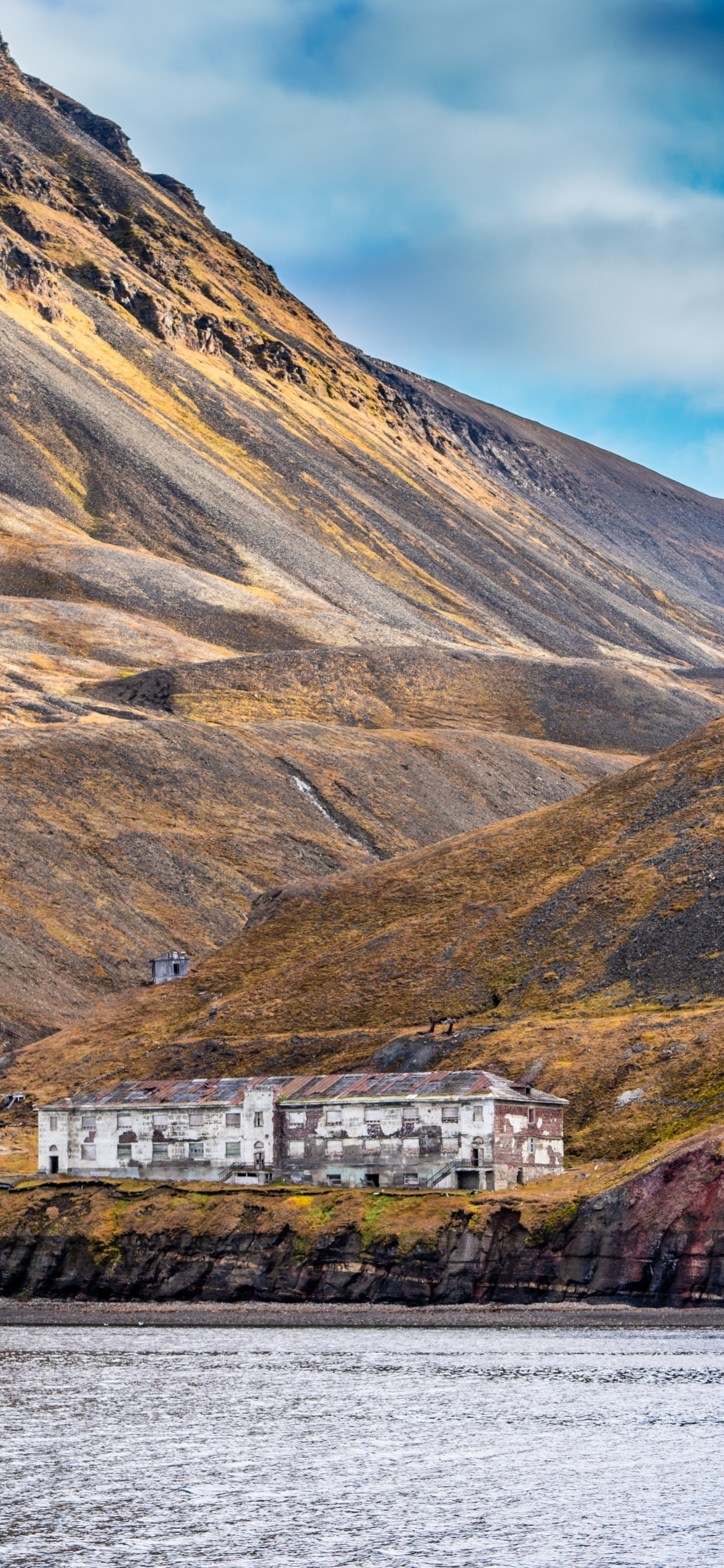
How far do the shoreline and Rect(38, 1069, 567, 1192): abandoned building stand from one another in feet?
34.3

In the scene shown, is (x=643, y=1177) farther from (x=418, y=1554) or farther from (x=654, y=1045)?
(x=418, y=1554)

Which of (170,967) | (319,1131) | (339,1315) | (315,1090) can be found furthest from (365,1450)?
(170,967)

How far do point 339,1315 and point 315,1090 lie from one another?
18263mm

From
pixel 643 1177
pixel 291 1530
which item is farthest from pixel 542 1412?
pixel 643 1177

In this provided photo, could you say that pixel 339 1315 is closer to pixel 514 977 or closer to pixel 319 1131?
pixel 319 1131

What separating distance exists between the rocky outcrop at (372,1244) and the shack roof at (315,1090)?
609cm

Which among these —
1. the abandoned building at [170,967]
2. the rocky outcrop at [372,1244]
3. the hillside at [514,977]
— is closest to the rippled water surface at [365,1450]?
the rocky outcrop at [372,1244]

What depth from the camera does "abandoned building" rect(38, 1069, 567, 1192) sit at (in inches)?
3253

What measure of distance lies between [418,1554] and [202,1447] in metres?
13.1

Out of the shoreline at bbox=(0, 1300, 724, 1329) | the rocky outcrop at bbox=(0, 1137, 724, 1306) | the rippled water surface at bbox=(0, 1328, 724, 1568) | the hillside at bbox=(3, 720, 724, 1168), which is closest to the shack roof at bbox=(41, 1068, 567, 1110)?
the hillside at bbox=(3, 720, 724, 1168)

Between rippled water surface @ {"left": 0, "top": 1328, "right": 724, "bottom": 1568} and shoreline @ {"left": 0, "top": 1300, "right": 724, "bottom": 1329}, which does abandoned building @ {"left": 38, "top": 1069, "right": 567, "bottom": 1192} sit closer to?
shoreline @ {"left": 0, "top": 1300, "right": 724, "bottom": 1329}

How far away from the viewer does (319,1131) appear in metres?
87.2

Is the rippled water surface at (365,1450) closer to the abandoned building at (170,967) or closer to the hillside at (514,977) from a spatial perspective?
the hillside at (514,977)

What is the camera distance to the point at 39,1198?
85.8m
